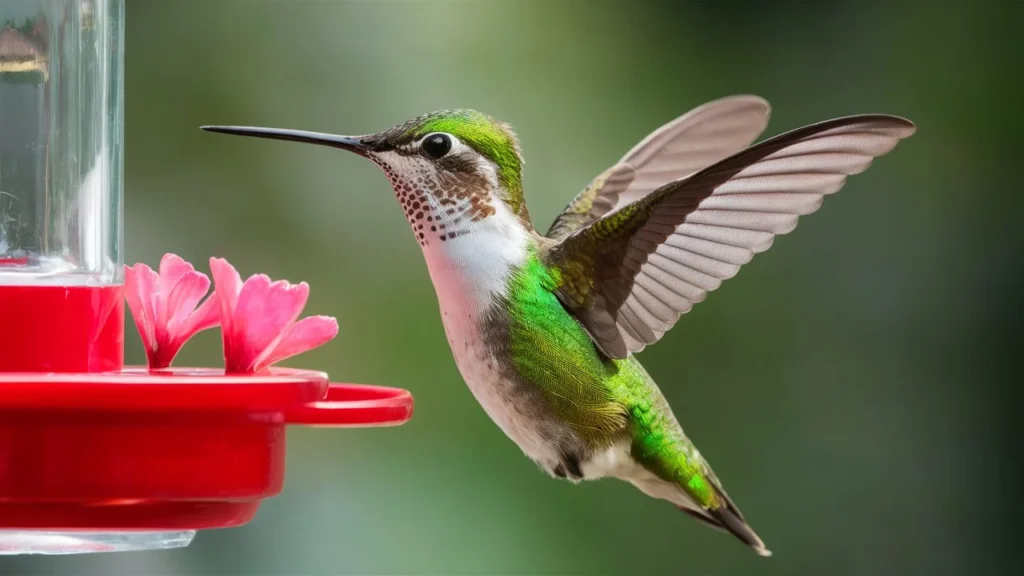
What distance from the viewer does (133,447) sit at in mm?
1864

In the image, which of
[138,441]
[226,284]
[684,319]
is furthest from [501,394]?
[684,319]

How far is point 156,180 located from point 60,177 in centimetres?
264

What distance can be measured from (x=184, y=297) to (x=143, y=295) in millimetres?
70

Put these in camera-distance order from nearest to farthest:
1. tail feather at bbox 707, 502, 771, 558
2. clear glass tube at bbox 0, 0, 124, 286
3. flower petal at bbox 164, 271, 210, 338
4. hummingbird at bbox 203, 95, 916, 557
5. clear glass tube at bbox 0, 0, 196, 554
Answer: clear glass tube at bbox 0, 0, 196, 554, flower petal at bbox 164, 271, 210, 338, clear glass tube at bbox 0, 0, 124, 286, hummingbird at bbox 203, 95, 916, 557, tail feather at bbox 707, 502, 771, 558

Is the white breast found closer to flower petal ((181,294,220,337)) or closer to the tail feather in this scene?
flower petal ((181,294,220,337))

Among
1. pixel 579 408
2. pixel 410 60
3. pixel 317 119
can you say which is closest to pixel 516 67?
pixel 410 60

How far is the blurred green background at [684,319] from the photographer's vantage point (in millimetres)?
4992

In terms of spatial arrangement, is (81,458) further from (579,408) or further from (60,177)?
(579,408)

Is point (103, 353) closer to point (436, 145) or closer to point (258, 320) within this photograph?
point (258, 320)

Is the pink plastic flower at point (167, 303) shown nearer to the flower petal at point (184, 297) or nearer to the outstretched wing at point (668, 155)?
the flower petal at point (184, 297)

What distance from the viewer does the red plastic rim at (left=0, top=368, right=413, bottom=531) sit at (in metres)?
1.73


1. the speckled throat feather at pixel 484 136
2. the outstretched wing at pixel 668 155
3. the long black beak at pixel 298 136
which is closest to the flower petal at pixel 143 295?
the long black beak at pixel 298 136

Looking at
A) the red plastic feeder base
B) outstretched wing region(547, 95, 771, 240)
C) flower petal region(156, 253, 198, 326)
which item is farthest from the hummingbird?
the red plastic feeder base

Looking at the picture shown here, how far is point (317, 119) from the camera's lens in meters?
5.32
